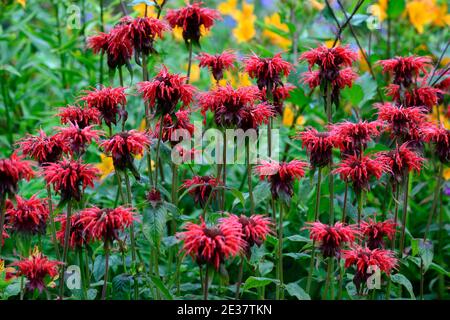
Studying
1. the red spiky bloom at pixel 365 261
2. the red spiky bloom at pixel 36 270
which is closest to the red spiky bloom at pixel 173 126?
the red spiky bloom at pixel 36 270

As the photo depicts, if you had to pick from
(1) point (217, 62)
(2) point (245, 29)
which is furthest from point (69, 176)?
(2) point (245, 29)

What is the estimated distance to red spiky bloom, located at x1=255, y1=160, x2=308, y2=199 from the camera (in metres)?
1.93

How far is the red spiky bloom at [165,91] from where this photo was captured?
1914 mm

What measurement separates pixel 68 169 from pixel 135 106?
1.54 m

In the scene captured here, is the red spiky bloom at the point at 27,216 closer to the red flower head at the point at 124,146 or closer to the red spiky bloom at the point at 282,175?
the red flower head at the point at 124,146

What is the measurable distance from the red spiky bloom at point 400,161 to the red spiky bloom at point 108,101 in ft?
2.35

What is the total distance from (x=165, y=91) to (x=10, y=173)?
44 centimetres

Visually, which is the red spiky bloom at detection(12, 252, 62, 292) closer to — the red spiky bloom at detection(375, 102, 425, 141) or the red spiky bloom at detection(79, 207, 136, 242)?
the red spiky bloom at detection(79, 207, 136, 242)

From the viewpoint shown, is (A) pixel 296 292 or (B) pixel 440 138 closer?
(A) pixel 296 292

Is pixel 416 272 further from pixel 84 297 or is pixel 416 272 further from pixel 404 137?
pixel 84 297

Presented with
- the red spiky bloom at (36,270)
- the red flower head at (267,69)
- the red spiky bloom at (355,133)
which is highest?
→ the red flower head at (267,69)

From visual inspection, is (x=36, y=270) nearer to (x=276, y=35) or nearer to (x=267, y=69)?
(x=267, y=69)

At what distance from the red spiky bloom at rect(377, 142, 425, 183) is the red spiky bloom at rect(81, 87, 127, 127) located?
0.72 meters

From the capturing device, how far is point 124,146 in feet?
6.13
